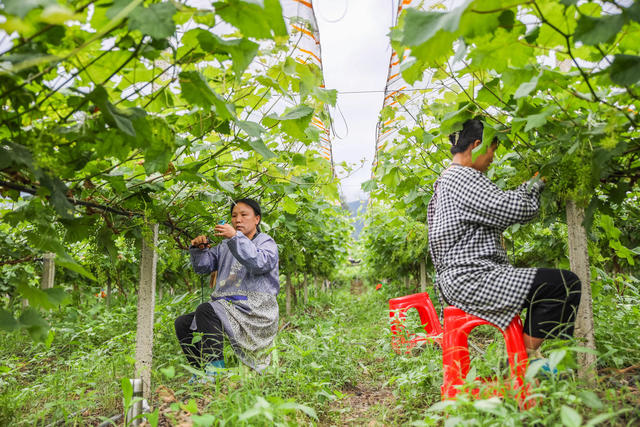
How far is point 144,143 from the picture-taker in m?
1.36

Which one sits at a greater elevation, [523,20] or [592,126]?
[523,20]

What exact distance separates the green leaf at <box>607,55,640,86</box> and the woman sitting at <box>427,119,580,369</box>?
0.79 m

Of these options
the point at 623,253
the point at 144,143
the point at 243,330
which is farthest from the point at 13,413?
the point at 623,253

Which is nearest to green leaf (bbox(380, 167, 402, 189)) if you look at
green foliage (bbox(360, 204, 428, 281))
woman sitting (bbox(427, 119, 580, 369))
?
woman sitting (bbox(427, 119, 580, 369))

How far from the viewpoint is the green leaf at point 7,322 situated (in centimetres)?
121

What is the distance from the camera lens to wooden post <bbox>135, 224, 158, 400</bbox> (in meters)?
2.34

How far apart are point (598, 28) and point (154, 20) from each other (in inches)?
41.0

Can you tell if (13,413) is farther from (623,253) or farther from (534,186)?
(623,253)

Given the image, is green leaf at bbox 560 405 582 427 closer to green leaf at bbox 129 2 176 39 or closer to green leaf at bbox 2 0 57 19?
green leaf at bbox 129 2 176 39

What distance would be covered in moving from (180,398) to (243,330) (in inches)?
24.0

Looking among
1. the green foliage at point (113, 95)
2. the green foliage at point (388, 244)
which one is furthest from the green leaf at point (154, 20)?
the green foliage at point (388, 244)

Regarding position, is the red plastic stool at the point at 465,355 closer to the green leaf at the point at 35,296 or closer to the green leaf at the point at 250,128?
the green leaf at the point at 250,128

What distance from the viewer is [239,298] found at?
2992mm

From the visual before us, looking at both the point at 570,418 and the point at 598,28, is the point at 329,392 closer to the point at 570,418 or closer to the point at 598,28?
the point at 570,418
